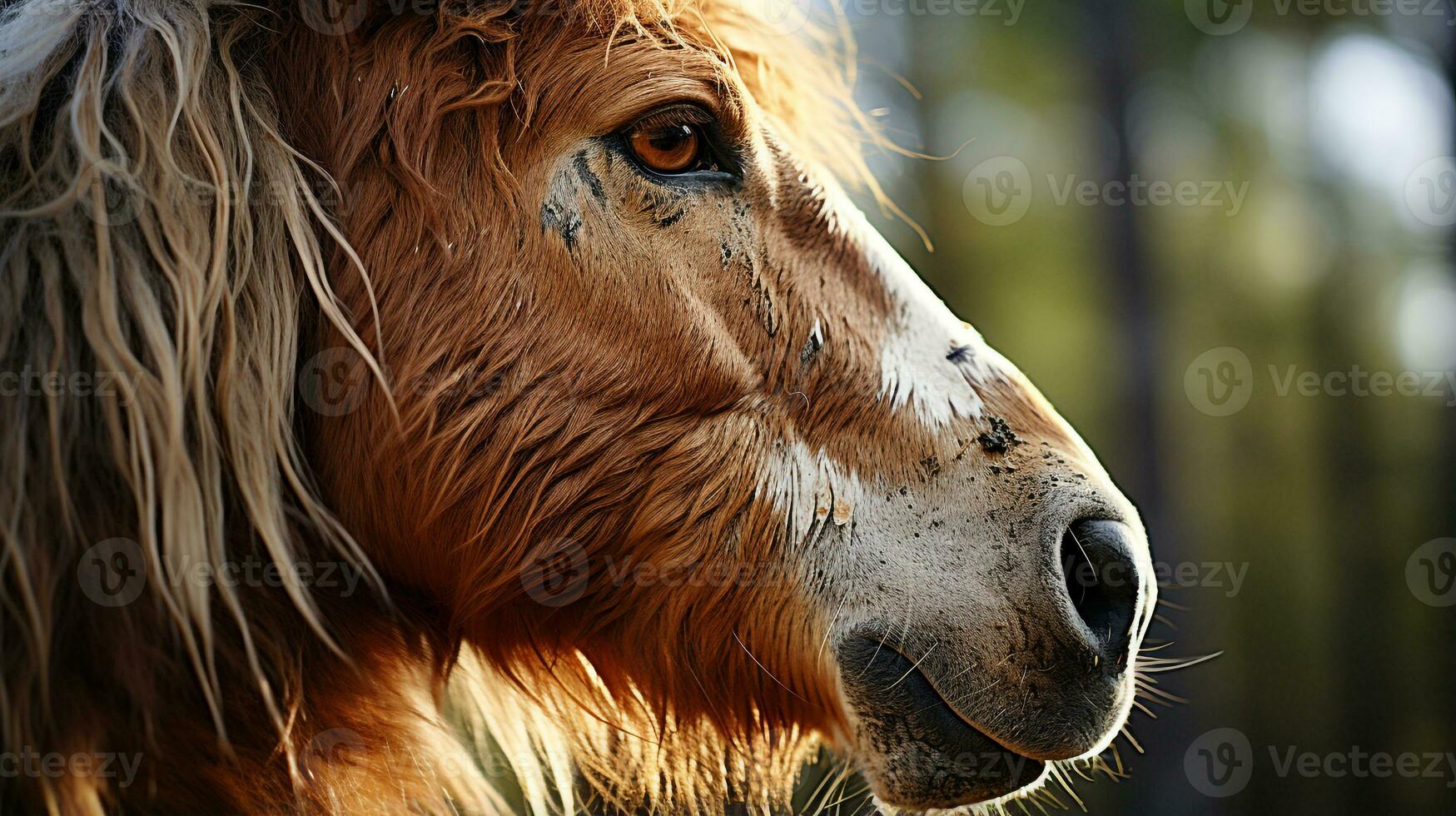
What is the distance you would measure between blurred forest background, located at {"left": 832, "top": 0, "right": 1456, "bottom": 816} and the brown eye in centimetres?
602

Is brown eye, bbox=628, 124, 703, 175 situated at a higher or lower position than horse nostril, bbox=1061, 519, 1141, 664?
higher

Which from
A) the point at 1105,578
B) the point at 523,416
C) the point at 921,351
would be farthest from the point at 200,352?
the point at 1105,578

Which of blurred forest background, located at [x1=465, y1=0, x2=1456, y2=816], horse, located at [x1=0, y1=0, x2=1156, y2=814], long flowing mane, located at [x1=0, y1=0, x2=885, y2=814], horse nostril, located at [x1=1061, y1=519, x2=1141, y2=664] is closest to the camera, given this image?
long flowing mane, located at [x1=0, y1=0, x2=885, y2=814]

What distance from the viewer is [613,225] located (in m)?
1.52

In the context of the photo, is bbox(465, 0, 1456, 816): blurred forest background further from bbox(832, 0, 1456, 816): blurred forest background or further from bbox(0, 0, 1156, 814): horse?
bbox(0, 0, 1156, 814): horse

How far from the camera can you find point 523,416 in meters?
1.48

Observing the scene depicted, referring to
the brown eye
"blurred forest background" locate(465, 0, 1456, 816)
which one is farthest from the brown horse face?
"blurred forest background" locate(465, 0, 1456, 816)

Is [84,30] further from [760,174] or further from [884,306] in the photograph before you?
[884,306]

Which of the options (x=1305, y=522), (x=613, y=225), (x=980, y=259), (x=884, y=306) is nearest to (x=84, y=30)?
(x=613, y=225)

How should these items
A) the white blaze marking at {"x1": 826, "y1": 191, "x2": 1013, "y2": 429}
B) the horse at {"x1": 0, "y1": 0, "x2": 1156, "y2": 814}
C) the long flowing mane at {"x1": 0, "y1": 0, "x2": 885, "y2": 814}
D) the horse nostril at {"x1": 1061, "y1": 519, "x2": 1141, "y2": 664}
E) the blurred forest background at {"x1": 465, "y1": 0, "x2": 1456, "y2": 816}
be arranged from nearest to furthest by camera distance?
1. the long flowing mane at {"x1": 0, "y1": 0, "x2": 885, "y2": 814}
2. the horse at {"x1": 0, "y1": 0, "x2": 1156, "y2": 814}
3. the horse nostril at {"x1": 1061, "y1": 519, "x2": 1141, "y2": 664}
4. the white blaze marking at {"x1": 826, "y1": 191, "x2": 1013, "y2": 429}
5. the blurred forest background at {"x1": 465, "y1": 0, "x2": 1456, "y2": 816}

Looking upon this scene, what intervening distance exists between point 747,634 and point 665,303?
602 mm

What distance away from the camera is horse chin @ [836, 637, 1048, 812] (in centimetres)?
149

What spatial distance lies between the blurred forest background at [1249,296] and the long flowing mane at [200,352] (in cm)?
626

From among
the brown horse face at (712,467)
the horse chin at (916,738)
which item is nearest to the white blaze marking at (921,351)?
the brown horse face at (712,467)
